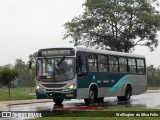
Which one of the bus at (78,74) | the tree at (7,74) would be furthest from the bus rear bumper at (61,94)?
the tree at (7,74)

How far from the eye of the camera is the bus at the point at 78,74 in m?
21.3

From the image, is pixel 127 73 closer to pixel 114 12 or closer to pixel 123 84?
pixel 123 84

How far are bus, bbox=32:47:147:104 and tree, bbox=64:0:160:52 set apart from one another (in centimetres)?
2812

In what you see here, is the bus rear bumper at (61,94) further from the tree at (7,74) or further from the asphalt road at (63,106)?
the tree at (7,74)

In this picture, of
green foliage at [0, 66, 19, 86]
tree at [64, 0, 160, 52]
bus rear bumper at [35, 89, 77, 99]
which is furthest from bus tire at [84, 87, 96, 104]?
tree at [64, 0, 160, 52]

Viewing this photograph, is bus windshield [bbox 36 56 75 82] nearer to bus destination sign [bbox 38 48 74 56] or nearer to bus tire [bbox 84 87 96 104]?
bus destination sign [bbox 38 48 74 56]

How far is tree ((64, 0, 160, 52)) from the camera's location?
181ft

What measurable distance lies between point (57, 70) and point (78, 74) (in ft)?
3.73

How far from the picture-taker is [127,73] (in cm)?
2797

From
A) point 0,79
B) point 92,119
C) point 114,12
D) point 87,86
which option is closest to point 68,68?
point 87,86

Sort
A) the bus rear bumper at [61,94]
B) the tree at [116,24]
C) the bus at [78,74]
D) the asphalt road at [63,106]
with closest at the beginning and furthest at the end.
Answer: the asphalt road at [63,106]
the bus rear bumper at [61,94]
the bus at [78,74]
the tree at [116,24]

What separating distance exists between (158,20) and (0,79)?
93.9 ft

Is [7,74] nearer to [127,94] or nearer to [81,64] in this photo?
[127,94]

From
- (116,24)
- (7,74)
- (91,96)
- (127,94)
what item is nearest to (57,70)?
(91,96)
